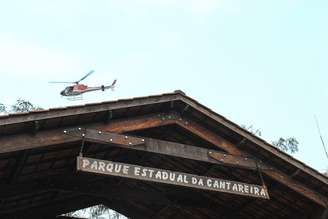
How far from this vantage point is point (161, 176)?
9.66 metres

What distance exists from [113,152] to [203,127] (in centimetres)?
249

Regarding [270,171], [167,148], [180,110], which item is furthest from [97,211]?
[167,148]

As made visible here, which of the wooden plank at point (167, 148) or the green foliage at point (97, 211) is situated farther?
the green foliage at point (97, 211)

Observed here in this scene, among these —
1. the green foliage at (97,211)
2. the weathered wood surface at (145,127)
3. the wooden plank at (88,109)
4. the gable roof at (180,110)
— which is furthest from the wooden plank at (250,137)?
the green foliage at (97,211)

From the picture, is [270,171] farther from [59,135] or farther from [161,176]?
[59,135]

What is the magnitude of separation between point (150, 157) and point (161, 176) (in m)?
2.66

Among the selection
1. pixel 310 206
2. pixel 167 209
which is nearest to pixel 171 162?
pixel 167 209

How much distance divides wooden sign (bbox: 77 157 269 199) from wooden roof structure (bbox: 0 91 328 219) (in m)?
0.53

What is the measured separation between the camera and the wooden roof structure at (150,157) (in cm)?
929

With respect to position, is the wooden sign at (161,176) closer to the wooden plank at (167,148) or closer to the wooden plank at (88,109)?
the wooden plank at (167,148)

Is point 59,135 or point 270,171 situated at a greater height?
point 270,171

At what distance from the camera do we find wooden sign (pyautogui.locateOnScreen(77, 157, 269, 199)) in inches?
352

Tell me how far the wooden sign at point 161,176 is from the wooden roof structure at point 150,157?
530 millimetres

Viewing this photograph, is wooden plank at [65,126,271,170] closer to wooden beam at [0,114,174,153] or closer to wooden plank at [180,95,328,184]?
wooden beam at [0,114,174,153]
